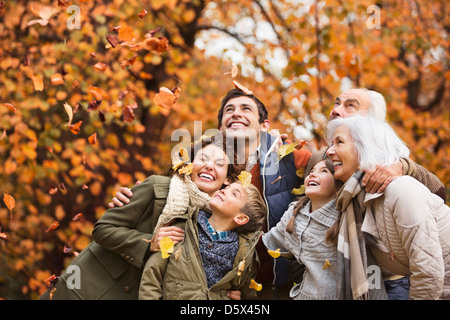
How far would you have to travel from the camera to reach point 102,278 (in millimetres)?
3088

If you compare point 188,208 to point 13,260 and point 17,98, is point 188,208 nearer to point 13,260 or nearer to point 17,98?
point 17,98

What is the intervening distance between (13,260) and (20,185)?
980 mm

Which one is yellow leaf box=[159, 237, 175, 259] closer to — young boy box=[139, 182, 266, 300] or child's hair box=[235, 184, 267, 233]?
young boy box=[139, 182, 266, 300]

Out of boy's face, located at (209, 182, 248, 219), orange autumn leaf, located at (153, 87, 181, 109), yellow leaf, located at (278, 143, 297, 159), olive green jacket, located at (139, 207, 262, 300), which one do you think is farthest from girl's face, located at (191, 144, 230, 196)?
orange autumn leaf, located at (153, 87, 181, 109)

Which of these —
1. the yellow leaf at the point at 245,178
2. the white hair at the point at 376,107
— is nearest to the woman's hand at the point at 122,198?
the yellow leaf at the point at 245,178

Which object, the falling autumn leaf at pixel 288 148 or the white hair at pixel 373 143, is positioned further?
the falling autumn leaf at pixel 288 148

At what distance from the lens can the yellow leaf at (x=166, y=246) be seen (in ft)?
8.98

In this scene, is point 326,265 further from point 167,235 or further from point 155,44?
point 155,44

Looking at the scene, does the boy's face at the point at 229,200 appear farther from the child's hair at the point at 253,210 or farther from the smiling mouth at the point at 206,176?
the smiling mouth at the point at 206,176

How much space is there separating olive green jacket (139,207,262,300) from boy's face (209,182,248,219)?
0.53 ft

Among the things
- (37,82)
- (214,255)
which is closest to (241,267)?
(214,255)

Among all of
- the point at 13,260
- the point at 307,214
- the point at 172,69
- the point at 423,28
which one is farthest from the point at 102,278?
the point at 423,28

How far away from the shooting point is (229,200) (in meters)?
2.90

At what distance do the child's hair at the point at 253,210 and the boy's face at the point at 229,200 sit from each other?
1.5 inches
